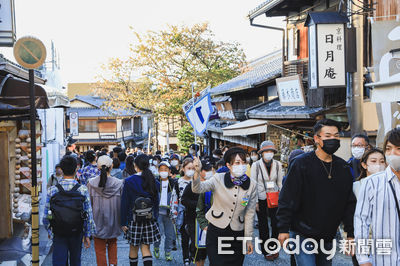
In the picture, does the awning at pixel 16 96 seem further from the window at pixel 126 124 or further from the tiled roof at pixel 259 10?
the window at pixel 126 124

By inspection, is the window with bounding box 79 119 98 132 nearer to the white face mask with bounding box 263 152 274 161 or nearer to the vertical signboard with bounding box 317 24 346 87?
the vertical signboard with bounding box 317 24 346 87

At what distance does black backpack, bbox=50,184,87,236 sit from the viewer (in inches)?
225

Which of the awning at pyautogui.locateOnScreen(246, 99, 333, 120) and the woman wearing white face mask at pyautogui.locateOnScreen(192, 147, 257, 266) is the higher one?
the awning at pyautogui.locateOnScreen(246, 99, 333, 120)

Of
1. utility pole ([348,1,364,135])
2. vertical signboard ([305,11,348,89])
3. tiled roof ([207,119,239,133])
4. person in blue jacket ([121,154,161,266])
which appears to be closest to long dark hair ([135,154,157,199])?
person in blue jacket ([121,154,161,266])

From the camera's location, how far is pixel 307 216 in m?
4.30

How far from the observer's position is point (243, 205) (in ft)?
16.7

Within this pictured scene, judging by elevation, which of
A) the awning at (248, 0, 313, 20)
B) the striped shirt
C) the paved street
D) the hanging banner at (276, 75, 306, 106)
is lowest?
the paved street

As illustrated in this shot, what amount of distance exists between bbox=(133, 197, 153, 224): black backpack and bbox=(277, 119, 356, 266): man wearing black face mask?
2575 mm

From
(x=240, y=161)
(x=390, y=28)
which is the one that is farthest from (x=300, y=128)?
(x=240, y=161)

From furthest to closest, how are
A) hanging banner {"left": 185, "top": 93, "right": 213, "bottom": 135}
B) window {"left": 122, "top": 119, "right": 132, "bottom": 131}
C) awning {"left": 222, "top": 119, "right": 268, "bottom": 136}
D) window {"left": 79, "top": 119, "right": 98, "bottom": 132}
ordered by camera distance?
window {"left": 122, "top": 119, "right": 132, "bottom": 131} < window {"left": 79, "top": 119, "right": 98, "bottom": 132} < awning {"left": 222, "top": 119, "right": 268, "bottom": 136} < hanging banner {"left": 185, "top": 93, "right": 213, "bottom": 135}

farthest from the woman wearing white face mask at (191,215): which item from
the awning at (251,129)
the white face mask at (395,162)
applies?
the awning at (251,129)

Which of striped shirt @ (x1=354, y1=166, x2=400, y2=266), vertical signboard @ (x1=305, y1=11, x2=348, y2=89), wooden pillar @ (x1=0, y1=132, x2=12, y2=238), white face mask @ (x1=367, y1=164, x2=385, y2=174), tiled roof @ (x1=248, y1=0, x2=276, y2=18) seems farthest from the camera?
tiled roof @ (x1=248, y1=0, x2=276, y2=18)

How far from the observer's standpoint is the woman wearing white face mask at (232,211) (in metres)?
5.07

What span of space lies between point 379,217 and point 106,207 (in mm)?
4345
